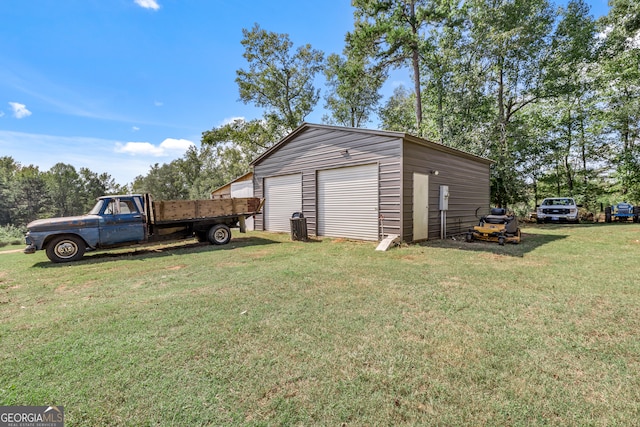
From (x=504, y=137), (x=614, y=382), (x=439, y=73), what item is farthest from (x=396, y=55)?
(x=614, y=382)

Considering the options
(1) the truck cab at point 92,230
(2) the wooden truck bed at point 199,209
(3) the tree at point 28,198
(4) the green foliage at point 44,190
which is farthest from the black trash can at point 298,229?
(3) the tree at point 28,198

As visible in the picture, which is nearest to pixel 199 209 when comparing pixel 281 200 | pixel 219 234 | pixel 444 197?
pixel 219 234

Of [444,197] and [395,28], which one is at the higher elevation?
[395,28]

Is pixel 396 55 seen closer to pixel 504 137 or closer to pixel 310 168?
pixel 504 137

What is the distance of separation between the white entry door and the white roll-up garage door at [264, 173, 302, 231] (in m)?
4.68

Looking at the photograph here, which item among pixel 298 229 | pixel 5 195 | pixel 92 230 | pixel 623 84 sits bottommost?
pixel 298 229

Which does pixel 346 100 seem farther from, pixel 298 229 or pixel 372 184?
pixel 298 229

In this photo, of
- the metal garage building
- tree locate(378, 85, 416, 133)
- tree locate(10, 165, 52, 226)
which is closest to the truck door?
the metal garage building

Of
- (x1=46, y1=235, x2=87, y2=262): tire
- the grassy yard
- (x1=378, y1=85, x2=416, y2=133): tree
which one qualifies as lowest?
the grassy yard

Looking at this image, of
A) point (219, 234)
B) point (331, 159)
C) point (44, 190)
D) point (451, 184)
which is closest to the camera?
point (219, 234)

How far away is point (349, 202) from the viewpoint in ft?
31.6

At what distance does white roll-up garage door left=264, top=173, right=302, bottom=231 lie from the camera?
11.4 meters

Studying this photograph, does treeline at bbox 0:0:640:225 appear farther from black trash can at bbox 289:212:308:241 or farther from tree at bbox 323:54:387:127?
black trash can at bbox 289:212:308:241

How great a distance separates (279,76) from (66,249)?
20714 mm
